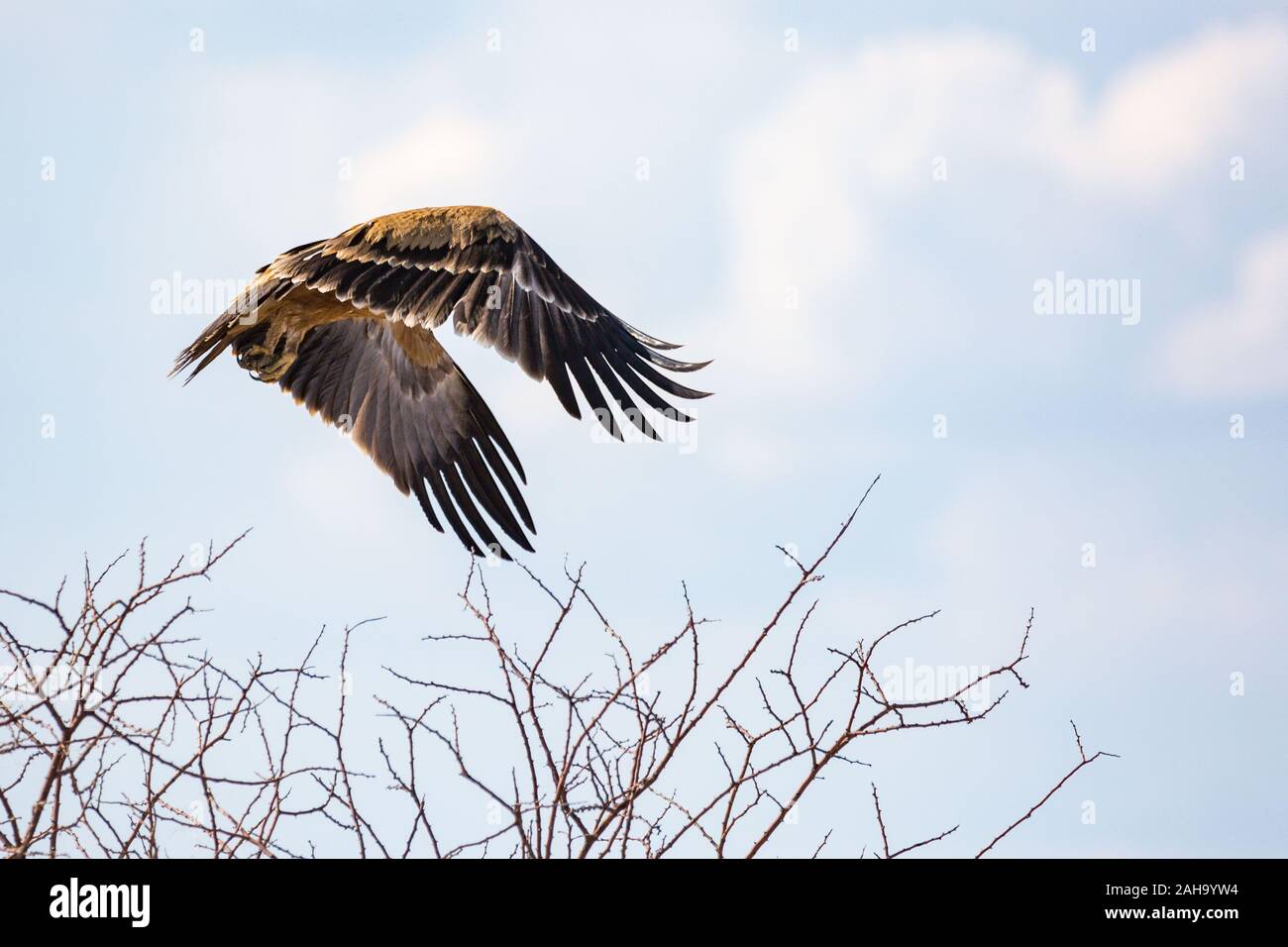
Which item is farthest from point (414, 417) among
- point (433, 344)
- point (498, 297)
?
point (498, 297)

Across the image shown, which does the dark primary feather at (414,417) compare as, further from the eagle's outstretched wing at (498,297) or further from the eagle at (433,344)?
the eagle's outstretched wing at (498,297)

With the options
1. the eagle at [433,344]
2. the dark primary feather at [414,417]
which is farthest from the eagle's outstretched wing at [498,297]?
the dark primary feather at [414,417]

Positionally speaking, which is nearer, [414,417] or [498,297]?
[498,297]

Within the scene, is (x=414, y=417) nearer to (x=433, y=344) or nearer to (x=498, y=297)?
(x=433, y=344)

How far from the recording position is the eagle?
5.95m

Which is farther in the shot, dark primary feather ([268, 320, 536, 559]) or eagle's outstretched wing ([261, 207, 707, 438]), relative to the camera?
dark primary feather ([268, 320, 536, 559])

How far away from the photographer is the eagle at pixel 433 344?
5.95m

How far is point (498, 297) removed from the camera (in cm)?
620

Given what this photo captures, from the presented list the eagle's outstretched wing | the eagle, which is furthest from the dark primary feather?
the eagle's outstretched wing

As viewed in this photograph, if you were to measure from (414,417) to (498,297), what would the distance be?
251 cm

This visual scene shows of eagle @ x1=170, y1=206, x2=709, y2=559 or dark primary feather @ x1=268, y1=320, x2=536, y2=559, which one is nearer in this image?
eagle @ x1=170, y1=206, x2=709, y2=559

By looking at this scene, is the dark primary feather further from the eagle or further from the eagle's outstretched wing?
the eagle's outstretched wing
